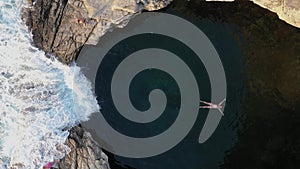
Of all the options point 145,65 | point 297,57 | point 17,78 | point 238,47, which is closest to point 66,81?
point 17,78

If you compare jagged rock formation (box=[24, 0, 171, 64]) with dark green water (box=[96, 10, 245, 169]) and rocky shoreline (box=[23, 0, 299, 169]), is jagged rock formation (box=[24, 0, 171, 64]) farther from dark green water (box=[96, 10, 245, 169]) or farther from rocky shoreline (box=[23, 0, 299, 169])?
dark green water (box=[96, 10, 245, 169])

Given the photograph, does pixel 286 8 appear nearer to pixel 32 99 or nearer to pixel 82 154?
pixel 82 154

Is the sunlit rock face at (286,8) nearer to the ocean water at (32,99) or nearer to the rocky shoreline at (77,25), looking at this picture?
the rocky shoreline at (77,25)

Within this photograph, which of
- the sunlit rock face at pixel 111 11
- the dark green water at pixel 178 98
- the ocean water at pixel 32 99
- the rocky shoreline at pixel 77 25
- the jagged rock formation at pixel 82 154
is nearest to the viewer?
the ocean water at pixel 32 99

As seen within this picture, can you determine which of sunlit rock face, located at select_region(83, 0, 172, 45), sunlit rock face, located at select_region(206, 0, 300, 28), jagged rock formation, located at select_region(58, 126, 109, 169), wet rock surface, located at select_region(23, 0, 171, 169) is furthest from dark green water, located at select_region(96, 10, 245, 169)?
sunlit rock face, located at select_region(206, 0, 300, 28)

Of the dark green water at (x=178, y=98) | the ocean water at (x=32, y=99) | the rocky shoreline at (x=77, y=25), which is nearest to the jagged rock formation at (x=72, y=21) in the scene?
the rocky shoreline at (x=77, y=25)

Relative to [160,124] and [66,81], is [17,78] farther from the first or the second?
[160,124]
